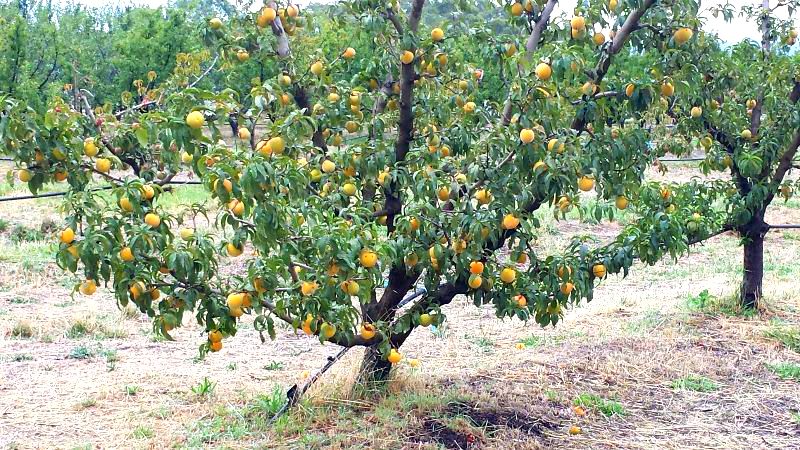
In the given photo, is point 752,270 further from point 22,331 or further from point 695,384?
point 22,331

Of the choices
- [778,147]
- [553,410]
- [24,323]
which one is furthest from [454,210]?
[24,323]

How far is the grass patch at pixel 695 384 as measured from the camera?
457 cm

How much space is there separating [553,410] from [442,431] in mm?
682

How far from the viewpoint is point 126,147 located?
3.24 meters

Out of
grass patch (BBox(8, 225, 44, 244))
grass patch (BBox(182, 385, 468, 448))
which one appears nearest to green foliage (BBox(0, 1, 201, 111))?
grass patch (BBox(8, 225, 44, 244))

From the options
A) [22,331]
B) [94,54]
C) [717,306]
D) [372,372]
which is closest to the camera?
[372,372]

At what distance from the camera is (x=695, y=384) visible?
4.61 meters

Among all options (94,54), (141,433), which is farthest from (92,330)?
(94,54)

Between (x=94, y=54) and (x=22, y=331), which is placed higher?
(x=94, y=54)

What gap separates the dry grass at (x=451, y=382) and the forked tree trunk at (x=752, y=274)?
0.13 metres

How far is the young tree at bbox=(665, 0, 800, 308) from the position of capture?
528cm

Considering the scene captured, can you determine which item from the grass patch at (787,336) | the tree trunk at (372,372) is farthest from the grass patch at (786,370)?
the tree trunk at (372,372)

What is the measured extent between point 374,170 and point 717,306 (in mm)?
3532

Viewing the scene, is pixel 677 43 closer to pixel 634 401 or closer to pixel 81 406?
pixel 634 401
